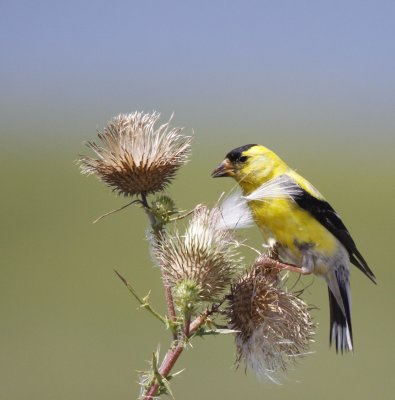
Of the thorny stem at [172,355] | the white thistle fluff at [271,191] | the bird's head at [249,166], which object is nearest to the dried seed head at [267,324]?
the thorny stem at [172,355]

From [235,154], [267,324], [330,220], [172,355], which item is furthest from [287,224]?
[172,355]

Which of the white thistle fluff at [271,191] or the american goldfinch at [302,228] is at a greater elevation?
the white thistle fluff at [271,191]

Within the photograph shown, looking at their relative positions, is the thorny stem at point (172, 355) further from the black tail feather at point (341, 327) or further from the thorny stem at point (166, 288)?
the black tail feather at point (341, 327)

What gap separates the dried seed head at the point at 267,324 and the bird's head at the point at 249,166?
1023 millimetres

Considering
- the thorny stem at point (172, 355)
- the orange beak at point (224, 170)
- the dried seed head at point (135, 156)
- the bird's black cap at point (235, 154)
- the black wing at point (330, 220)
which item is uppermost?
the dried seed head at point (135, 156)

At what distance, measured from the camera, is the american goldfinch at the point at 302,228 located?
140 inches

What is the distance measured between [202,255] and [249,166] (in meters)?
1.24

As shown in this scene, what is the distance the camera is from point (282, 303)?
2658 millimetres

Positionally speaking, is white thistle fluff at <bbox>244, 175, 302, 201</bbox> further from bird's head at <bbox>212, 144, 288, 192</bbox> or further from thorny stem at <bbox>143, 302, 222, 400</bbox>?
thorny stem at <bbox>143, 302, 222, 400</bbox>

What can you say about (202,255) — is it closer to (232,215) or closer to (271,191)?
(232,215)

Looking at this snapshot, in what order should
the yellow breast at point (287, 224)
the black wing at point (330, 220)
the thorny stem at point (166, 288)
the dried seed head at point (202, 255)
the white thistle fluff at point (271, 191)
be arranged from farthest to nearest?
1. the black wing at point (330, 220)
2. the yellow breast at point (287, 224)
3. the white thistle fluff at point (271, 191)
4. the dried seed head at point (202, 255)
5. the thorny stem at point (166, 288)

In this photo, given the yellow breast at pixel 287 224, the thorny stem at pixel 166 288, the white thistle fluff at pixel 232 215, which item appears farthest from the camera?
the yellow breast at pixel 287 224

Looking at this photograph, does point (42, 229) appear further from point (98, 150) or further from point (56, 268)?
point (98, 150)

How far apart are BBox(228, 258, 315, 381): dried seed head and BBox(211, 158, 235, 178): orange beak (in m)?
0.95
